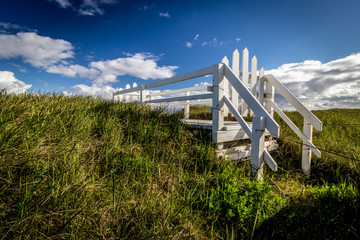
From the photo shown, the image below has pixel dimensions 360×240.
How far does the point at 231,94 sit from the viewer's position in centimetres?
A: 512

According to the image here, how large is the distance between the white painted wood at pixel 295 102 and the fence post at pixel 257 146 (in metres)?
1.72

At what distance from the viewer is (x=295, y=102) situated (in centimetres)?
425

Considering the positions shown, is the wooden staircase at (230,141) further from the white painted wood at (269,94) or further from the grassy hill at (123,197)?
the white painted wood at (269,94)

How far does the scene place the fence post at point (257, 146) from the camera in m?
2.88

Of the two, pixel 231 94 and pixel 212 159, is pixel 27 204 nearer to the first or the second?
pixel 212 159

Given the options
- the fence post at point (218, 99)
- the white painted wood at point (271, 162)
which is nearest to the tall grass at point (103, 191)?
the white painted wood at point (271, 162)

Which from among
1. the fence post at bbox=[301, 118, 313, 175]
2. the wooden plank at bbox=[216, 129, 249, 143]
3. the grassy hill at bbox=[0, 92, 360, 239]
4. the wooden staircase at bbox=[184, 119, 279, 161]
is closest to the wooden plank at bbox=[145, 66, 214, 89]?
the wooden staircase at bbox=[184, 119, 279, 161]

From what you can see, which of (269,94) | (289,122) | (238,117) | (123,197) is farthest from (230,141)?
(123,197)

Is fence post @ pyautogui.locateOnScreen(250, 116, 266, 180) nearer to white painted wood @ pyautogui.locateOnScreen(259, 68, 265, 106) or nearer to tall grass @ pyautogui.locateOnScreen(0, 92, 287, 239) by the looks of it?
tall grass @ pyautogui.locateOnScreen(0, 92, 287, 239)

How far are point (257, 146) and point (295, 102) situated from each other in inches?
82.1

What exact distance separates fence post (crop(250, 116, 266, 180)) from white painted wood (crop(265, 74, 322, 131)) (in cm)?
172

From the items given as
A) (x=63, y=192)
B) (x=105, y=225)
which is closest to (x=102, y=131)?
(x=63, y=192)

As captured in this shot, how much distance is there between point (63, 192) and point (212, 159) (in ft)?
7.14

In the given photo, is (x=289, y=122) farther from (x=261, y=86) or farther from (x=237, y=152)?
(x=237, y=152)
